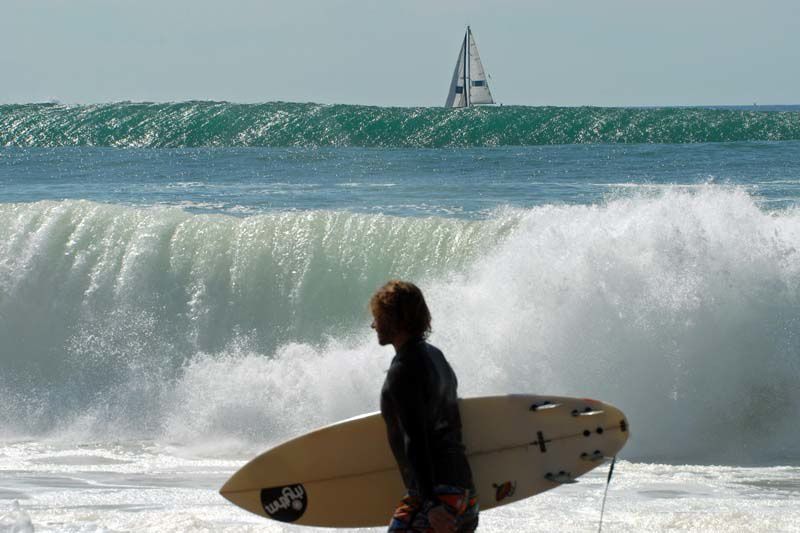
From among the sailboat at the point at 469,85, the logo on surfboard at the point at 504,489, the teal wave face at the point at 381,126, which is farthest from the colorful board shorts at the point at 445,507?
the sailboat at the point at 469,85

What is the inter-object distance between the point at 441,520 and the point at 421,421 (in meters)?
0.30

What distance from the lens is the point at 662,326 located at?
891cm

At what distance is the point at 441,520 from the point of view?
327 centimetres

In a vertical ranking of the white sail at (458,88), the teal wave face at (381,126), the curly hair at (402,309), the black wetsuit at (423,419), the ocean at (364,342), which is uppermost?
the white sail at (458,88)

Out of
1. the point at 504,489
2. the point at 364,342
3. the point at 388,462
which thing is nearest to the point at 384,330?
the point at 388,462

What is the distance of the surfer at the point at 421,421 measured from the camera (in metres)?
3.23

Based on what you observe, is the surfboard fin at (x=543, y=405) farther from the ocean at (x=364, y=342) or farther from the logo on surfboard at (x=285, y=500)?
the ocean at (x=364, y=342)

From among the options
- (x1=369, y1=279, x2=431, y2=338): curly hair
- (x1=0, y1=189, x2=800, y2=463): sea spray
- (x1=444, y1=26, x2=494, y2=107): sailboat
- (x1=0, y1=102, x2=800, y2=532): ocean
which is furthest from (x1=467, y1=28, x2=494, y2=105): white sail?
(x1=369, y1=279, x2=431, y2=338): curly hair

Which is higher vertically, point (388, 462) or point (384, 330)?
point (384, 330)

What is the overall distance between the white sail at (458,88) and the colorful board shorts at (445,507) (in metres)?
37.5

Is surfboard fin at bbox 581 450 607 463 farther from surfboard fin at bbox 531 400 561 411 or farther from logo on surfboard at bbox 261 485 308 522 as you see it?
logo on surfboard at bbox 261 485 308 522

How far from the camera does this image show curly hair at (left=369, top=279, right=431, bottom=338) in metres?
3.29

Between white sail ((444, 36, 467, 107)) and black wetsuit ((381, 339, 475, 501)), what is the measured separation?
3748 cm

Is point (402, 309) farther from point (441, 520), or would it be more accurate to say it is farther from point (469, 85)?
point (469, 85)
